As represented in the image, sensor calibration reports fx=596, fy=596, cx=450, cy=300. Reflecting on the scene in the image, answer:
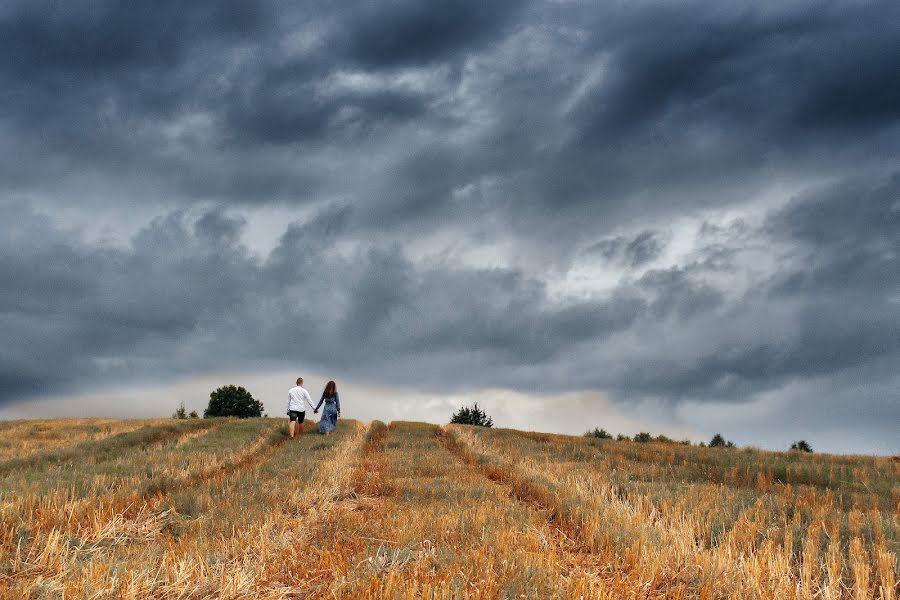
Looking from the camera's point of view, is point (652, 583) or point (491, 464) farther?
point (491, 464)

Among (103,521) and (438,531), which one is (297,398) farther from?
(438,531)

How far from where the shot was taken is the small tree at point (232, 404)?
235 ft

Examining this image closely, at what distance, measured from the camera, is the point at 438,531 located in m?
9.60

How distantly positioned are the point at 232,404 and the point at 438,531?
68083 millimetres

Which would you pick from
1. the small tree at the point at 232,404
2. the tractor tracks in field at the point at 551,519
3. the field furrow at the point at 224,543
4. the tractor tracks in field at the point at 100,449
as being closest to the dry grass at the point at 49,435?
the tractor tracks in field at the point at 100,449

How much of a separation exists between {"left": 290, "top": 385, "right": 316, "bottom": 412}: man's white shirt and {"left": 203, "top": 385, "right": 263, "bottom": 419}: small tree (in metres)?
42.3

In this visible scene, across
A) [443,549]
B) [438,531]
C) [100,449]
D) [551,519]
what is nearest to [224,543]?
[438,531]

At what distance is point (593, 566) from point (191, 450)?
723 inches

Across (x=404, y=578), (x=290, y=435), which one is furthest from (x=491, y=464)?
(x=290, y=435)

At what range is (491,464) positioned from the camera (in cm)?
2009

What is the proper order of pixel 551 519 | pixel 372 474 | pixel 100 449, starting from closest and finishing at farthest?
pixel 551 519
pixel 372 474
pixel 100 449

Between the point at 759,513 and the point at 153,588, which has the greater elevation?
the point at 759,513

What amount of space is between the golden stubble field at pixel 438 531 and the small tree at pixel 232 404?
53.3m

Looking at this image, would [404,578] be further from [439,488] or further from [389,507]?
[439,488]
